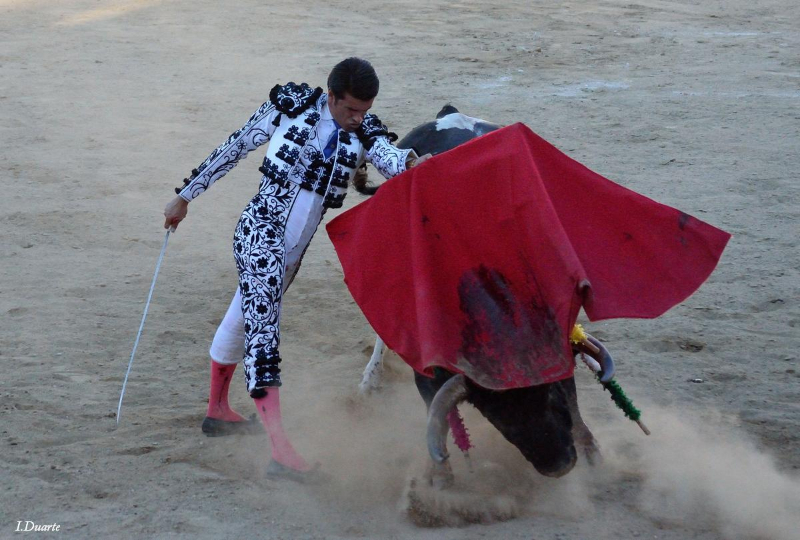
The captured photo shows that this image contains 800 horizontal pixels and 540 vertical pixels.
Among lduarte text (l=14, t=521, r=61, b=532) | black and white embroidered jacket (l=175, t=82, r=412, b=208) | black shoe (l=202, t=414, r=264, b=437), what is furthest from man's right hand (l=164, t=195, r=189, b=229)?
lduarte text (l=14, t=521, r=61, b=532)

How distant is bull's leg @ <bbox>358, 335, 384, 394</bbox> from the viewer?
13.8 feet

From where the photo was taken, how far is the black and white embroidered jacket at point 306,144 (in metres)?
3.29

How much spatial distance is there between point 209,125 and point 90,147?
104cm

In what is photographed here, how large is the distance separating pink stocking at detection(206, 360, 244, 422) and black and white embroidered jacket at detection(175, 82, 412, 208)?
2.60 ft

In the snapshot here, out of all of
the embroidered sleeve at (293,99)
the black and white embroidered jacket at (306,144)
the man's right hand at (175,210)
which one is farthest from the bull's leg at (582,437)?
the man's right hand at (175,210)

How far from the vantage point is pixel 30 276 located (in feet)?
16.8

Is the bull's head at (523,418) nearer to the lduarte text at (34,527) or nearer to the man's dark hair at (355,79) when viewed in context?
the man's dark hair at (355,79)

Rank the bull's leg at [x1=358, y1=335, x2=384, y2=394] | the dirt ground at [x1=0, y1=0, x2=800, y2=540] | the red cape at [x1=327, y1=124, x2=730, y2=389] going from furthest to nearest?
the bull's leg at [x1=358, y1=335, x2=384, y2=394] → the dirt ground at [x1=0, y1=0, x2=800, y2=540] → the red cape at [x1=327, y1=124, x2=730, y2=389]

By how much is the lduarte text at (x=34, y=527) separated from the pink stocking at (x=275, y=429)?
76 centimetres

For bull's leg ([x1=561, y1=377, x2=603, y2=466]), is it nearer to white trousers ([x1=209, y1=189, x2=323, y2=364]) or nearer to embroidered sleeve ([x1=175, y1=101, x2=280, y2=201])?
white trousers ([x1=209, y1=189, x2=323, y2=364])

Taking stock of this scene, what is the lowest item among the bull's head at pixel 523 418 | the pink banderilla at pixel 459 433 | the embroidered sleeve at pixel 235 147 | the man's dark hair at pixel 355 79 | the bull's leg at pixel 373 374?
the bull's leg at pixel 373 374

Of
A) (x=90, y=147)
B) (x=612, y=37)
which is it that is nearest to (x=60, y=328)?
(x=90, y=147)

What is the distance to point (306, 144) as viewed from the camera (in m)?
3.29

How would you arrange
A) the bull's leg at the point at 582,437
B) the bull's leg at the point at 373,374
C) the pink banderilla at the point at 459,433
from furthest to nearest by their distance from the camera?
the bull's leg at the point at 373,374 < the bull's leg at the point at 582,437 < the pink banderilla at the point at 459,433
